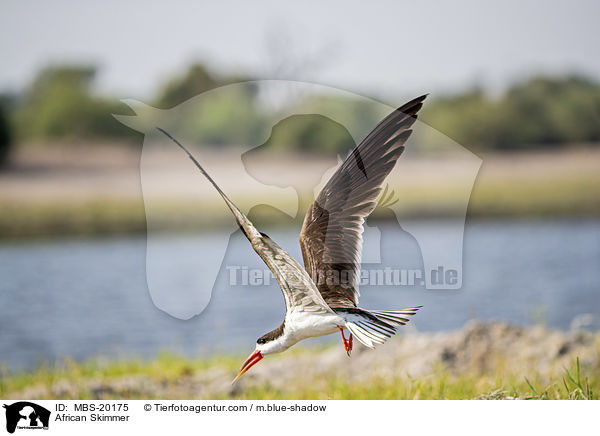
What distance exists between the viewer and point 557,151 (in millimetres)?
4969

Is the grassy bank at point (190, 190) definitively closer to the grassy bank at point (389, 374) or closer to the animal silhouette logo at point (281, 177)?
the animal silhouette logo at point (281, 177)

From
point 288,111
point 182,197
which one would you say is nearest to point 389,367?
point 288,111

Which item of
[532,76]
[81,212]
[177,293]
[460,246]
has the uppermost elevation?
[532,76]

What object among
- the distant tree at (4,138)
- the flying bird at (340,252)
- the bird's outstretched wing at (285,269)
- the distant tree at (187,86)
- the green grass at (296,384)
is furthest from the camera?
the distant tree at (4,138)

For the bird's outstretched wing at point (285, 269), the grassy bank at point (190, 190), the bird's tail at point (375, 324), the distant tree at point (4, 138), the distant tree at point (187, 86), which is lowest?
the bird's tail at point (375, 324)

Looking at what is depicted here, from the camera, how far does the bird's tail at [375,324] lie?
7.97ft

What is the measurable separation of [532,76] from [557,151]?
2.25 feet

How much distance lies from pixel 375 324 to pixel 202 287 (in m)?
2.10

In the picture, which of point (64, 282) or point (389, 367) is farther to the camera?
point (64, 282)
